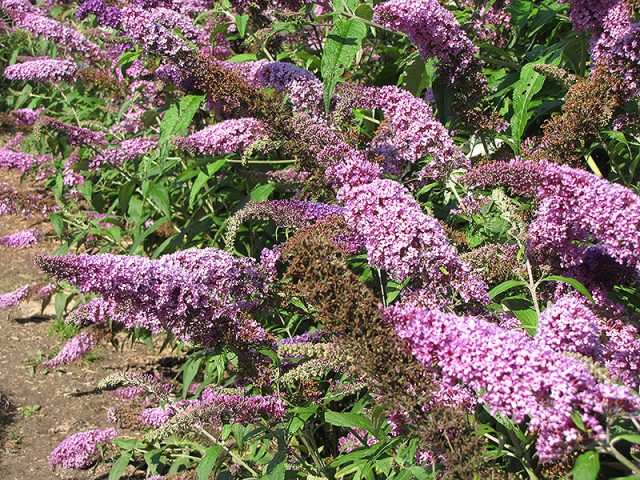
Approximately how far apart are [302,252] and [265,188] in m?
2.24

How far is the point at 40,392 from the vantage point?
6.18 m

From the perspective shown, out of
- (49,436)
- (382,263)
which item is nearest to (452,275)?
(382,263)

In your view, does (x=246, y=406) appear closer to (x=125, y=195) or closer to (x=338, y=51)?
(x=338, y=51)

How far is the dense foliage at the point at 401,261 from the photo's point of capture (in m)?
2.21

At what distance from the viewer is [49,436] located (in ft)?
18.4

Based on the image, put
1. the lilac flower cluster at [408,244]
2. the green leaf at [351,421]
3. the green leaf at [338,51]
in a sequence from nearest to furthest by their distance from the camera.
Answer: the lilac flower cluster at [408,244] → the green leaf at [351,421] → the green leaf at [338,51]

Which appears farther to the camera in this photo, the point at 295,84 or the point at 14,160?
the point at 14,160

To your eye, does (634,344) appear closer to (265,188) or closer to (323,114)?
(323,114)

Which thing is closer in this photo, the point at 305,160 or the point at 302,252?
the point at 302,252

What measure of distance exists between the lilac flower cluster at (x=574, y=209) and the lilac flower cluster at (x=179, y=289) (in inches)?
40.2

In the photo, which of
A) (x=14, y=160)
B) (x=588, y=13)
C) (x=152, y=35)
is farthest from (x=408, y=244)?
(x=14, y=160)

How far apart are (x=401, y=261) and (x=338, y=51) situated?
1315 mm

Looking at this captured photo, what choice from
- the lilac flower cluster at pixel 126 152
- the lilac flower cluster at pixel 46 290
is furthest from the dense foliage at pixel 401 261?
the lilac flower cluster at pixel 46 290

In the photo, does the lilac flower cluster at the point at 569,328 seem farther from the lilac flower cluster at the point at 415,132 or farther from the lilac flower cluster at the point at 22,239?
the lilac flower cluster at the point at 22,239
